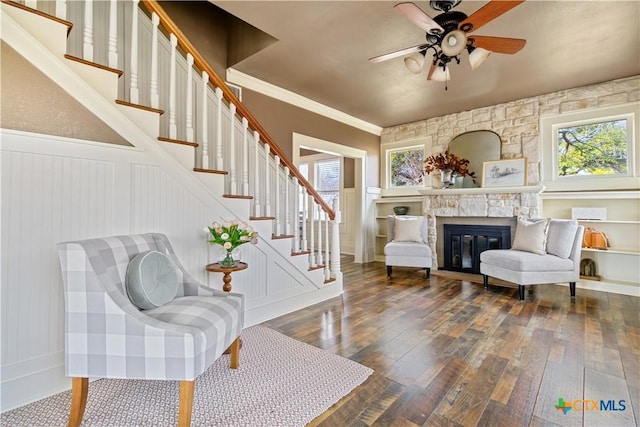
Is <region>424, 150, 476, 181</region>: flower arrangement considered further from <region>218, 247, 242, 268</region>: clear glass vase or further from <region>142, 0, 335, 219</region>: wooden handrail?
<region>218, 247, 242, 268</region>: clear glass vase

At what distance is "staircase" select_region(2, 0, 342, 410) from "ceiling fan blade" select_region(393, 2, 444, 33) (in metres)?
1.48

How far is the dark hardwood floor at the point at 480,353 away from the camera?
1477mm

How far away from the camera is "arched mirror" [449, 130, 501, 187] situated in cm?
454

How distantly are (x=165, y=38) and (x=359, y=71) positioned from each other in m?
2.04

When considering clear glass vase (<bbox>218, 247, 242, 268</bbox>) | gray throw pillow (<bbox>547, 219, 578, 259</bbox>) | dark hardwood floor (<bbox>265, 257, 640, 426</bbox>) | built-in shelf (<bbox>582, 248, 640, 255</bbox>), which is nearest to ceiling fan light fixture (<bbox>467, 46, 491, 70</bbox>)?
dark hardwood floor (<bbox>265, 257, 640, 426</bbox>)

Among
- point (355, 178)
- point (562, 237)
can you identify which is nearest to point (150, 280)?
point (562, 237)

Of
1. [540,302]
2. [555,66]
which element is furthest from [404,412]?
[555,66]

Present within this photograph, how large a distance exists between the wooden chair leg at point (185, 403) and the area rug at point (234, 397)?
17cm

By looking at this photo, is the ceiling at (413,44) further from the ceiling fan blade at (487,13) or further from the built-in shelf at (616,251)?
the built-in shelf at (616,251)

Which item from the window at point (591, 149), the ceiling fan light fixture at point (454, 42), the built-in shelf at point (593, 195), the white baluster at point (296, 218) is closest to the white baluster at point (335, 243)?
the white baluster at point (296, 218)

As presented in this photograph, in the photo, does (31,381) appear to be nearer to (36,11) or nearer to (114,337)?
(114,337)

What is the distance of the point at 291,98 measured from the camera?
13.5 feet

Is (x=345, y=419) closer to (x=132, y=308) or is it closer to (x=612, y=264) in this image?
(x=132, y=308)

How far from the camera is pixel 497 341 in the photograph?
2.28m
